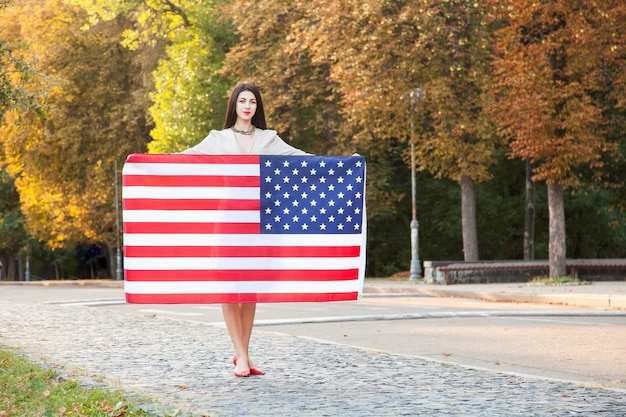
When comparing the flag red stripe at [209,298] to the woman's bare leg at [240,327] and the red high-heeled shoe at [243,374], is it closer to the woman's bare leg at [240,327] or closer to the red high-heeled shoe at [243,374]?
the woman's bare leg at [240,327]

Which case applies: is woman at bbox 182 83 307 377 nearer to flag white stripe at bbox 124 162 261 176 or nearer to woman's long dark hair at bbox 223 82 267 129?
woman's long dark hair at bbox 223 82 267 129

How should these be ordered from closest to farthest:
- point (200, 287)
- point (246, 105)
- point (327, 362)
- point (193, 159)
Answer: point (200, 287) → point (193, 159) → point (246, 105) → point (327, 362)

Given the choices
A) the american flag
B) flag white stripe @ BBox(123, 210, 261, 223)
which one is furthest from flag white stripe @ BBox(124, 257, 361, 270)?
flag white stripe @ BBox(123, 210, 261, 223)

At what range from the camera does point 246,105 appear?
9156 mm

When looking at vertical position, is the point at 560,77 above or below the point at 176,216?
above

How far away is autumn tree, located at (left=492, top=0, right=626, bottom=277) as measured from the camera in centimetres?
2786

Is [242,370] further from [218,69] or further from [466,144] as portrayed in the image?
[218,69]

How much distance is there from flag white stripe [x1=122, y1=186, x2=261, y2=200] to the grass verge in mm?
1495

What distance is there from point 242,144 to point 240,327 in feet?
4.70

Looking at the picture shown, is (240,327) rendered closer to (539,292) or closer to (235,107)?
(235,107)

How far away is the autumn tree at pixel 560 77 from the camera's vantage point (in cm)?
2786

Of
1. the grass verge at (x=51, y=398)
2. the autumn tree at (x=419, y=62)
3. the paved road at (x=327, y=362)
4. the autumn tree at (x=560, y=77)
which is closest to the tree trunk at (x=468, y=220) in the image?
the autumn tree at (x=419, y=62)

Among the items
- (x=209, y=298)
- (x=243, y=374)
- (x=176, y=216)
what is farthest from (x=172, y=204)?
(x=243, y=374)

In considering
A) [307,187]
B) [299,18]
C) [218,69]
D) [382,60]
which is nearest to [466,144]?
[382,60]
